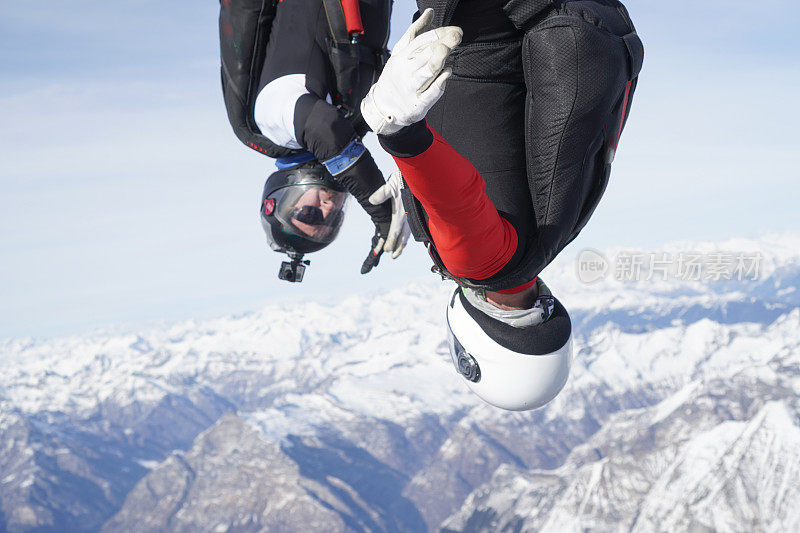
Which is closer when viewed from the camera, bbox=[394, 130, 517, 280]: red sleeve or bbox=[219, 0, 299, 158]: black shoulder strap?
bbox=[394, 130, 517, 280]: red sleeve

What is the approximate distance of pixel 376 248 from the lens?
4844 millimetres

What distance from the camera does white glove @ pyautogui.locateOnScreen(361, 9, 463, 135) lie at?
234 centimetres

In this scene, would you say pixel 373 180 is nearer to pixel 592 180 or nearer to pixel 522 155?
pixel 522 155

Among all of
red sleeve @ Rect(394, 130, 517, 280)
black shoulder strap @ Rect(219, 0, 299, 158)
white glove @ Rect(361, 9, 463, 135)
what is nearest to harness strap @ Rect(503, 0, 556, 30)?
red sleeve @ Rect(394, 130, 517, 280)

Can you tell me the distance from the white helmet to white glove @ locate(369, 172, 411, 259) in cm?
57

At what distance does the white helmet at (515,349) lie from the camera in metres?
4.49

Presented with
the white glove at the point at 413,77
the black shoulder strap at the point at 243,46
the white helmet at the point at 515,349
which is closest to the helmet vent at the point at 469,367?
the white helmet at the point at 515,349

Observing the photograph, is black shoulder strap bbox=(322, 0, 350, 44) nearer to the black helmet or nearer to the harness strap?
the black helmet

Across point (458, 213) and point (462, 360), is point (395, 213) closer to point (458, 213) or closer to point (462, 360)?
point (462, 360)

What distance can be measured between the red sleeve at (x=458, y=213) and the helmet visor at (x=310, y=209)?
2770mm

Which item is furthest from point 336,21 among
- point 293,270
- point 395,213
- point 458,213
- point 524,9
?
point 458,213

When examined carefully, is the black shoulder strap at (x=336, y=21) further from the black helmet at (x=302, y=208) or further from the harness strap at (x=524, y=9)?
the harness strap at (x=524, y=9)

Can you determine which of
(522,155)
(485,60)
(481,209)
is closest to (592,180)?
(522,155)

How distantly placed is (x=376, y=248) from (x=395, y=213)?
0.97 ft
